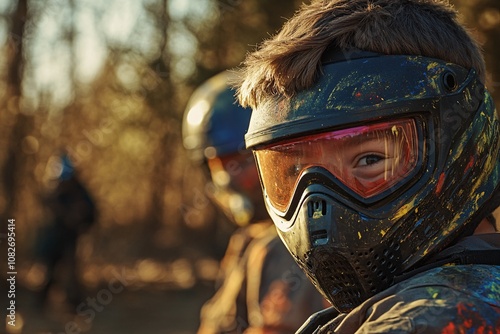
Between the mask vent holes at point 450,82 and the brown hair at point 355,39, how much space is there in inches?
2.8

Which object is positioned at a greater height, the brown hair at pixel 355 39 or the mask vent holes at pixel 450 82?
the brown hair at pixel 355 39

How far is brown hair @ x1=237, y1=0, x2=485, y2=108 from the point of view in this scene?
2195 mm

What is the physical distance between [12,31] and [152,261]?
22.0ft

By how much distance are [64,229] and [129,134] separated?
728 cm

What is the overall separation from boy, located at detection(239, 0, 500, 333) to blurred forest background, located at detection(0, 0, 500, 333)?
9.39 meters

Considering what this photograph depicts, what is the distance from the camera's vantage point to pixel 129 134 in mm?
19156

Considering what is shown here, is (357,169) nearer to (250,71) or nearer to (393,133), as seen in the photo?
(393,133)

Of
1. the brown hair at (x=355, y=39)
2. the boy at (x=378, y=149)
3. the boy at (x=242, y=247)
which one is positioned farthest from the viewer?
the boy at (x=242, y=247)

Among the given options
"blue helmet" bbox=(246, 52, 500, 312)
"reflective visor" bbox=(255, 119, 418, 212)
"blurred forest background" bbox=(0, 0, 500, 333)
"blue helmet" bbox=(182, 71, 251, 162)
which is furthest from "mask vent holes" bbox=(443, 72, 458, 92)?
"blurred forest background" bbox=(0, 0, 500, 333)

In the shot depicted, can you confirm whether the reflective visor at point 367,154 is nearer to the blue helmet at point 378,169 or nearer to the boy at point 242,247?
the blue helmet at point 378,169

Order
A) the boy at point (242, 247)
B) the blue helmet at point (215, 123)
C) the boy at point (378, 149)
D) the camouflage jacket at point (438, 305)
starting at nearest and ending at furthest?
the camouflage jacket at point (438, 305) → the boy at point (378, 149) → the boy at point (242, 247) → the blue helmet at point (215, 123)

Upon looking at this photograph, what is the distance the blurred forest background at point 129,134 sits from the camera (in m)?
14.8

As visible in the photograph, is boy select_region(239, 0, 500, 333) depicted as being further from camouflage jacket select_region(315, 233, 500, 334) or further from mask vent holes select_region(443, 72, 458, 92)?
camouflage jacket select_region(315, 233, 500, 334)

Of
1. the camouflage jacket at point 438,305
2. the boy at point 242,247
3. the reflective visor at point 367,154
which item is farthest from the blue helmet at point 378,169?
the boy at point 242,247
